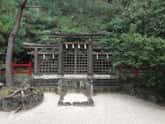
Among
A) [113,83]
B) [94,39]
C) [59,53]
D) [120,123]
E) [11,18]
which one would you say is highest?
[11,18]

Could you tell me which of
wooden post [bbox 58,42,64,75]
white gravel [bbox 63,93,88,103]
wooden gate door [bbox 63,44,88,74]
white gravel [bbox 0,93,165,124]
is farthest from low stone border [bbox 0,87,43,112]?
wooden gate door [bbox 63,44,88,74]

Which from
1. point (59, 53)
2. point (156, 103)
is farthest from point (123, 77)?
point (59, 53)

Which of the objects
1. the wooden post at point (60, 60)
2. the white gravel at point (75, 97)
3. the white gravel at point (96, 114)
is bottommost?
the white gravel at point (96, 114)

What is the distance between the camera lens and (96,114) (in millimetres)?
7652

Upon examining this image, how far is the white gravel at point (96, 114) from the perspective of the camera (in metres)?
7.05

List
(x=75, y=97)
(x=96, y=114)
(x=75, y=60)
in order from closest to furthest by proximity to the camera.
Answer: (x=96, y=114) → (x=75, y=97) → (x=75, y=60)

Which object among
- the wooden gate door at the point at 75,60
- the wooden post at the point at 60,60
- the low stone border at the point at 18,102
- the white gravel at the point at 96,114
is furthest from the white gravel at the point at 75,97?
the wooden gate door at the point at 75,60

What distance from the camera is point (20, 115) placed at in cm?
778

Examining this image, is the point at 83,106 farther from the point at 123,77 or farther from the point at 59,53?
the point at 59,53

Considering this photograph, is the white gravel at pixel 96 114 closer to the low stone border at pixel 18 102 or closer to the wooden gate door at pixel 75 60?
the low stone border at pixel 18 102

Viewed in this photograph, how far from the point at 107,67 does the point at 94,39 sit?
6.24ft

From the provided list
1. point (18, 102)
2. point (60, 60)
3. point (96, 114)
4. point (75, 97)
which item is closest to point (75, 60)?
point (60, 60)

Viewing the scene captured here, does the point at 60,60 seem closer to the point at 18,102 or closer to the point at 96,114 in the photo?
the point at 18,102

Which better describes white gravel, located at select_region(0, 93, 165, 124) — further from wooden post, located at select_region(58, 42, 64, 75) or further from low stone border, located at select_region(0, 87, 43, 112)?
wooden post, located at select_region(58, 42, 64, 75)
